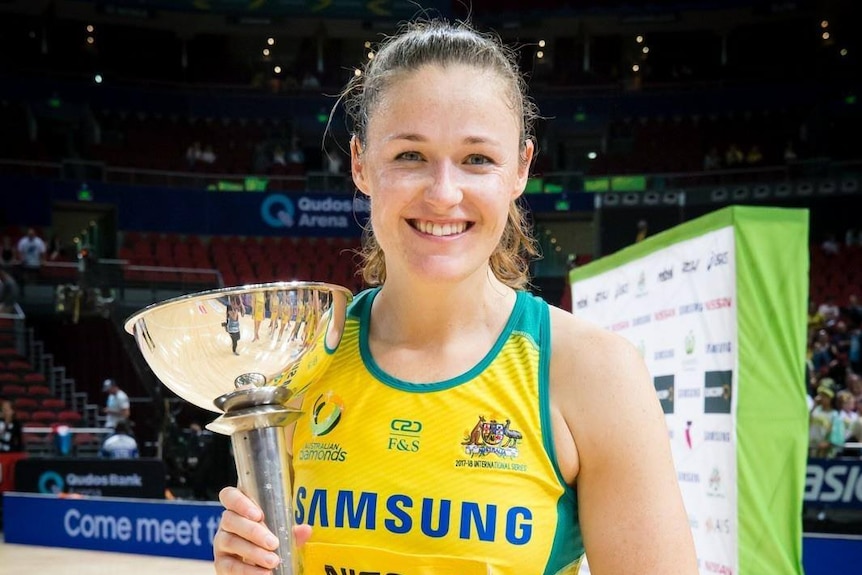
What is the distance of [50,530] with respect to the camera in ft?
28.6

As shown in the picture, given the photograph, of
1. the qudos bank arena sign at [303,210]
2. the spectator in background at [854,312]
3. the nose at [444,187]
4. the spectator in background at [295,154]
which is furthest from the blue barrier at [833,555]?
the spectator in background at [295,154]

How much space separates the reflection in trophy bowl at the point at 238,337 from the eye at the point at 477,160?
9.1 inches

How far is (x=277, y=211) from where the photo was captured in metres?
16.6

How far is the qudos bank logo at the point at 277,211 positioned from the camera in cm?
1659

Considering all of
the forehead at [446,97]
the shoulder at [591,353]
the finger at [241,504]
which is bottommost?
the finger at [241,504]

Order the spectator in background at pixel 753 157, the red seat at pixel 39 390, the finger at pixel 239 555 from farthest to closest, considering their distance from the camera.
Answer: the spectator in background at pixel 753 157, the red seat at pixel 39 390, the finger at pixel 239 555

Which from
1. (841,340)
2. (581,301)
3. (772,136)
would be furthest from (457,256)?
(772,136)

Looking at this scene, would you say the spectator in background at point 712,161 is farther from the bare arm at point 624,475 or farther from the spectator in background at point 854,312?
the bare arm at point 624,475

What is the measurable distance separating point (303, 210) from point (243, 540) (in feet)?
51.4

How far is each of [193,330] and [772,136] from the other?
18.6 metres

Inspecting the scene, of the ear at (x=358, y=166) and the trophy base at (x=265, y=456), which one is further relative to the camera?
the ear at (x=358, y=166)

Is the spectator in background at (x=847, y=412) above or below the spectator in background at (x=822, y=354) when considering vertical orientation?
below

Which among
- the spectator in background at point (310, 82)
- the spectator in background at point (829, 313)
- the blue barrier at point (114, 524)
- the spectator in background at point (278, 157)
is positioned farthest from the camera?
the spectator in background at point (310, 82)

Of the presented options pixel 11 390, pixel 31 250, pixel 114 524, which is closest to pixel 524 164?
pixel 114 524
